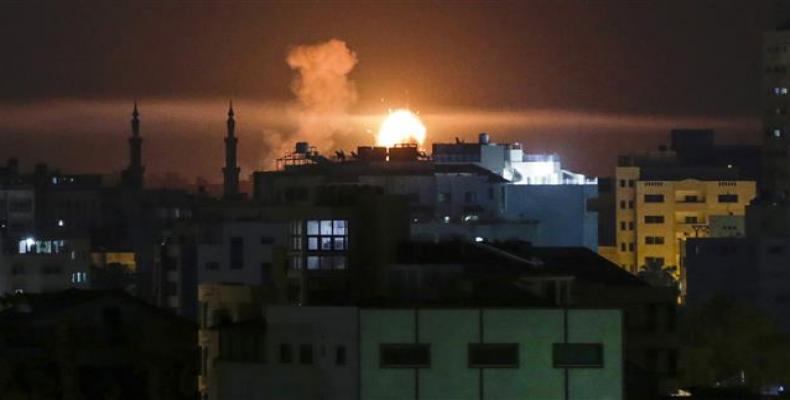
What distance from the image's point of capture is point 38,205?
596 ft

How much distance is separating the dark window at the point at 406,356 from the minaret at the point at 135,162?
438ft

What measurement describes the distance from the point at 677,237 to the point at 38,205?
3752 centimetres

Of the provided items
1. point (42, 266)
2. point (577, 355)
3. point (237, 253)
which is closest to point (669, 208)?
point (42, 266)

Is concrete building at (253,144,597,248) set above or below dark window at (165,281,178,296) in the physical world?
above

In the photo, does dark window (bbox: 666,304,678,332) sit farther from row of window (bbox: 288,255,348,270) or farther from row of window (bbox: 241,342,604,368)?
row of window (bbox: 241,342,604,368)

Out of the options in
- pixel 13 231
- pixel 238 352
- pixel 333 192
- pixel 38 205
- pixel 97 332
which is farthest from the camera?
pixel 38 205

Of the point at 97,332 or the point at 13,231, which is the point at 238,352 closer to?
the point at 97,332

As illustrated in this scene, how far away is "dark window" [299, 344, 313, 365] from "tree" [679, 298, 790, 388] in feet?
90.0

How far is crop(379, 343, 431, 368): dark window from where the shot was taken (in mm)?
49906

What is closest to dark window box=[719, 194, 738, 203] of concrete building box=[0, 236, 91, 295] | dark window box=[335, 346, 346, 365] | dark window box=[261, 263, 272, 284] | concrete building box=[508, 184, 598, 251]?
concrete building box=[0, 236, 91, 295]

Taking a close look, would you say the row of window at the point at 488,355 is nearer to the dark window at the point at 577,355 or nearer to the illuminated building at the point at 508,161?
the dark window at the point at 577,355

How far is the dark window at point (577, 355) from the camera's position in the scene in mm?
49938

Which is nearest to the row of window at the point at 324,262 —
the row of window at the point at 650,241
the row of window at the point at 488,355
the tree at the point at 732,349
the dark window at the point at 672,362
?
the dark window at the point at 672,362

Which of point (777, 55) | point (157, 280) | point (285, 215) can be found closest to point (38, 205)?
point (777, 55)
